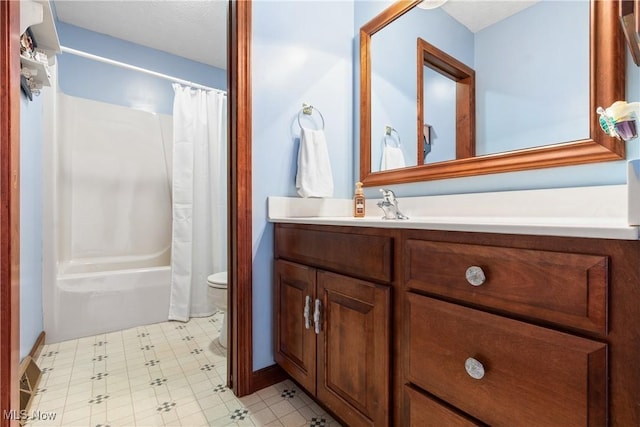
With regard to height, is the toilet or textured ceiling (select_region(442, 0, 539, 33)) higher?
textured ceiling (select_region(442, 0, 539, 33))

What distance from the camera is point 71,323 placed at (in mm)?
1874

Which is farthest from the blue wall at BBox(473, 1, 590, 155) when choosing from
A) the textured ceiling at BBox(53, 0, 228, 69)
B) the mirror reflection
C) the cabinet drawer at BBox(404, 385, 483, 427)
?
the textured ceiling at BBox(53, 0, 228, 69)

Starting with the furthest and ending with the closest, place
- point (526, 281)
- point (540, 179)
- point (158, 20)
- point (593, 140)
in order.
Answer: point (158, 20), point (540, 179), point (593, 140), point (526, 281)

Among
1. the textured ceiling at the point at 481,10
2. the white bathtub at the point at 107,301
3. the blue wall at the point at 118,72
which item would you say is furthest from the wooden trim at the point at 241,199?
the blue wall at the point at 118,72

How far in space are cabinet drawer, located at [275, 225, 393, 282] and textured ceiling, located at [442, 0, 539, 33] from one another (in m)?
0.98

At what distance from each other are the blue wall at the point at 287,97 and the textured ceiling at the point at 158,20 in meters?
0.97

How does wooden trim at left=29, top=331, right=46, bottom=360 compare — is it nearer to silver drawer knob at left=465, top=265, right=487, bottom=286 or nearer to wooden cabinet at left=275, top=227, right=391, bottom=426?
wooden cabinet at left=275, top=227, right=391, bottom=426

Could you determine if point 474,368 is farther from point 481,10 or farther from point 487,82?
point 481,10

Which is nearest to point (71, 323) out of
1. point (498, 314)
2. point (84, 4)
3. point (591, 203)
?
point (84, 4)

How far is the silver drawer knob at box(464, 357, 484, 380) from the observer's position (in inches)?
25.7

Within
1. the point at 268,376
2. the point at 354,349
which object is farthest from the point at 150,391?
the point at 354,349

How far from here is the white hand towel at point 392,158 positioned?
1.47 metres

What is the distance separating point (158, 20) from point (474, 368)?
292cm

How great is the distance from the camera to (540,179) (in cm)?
100
